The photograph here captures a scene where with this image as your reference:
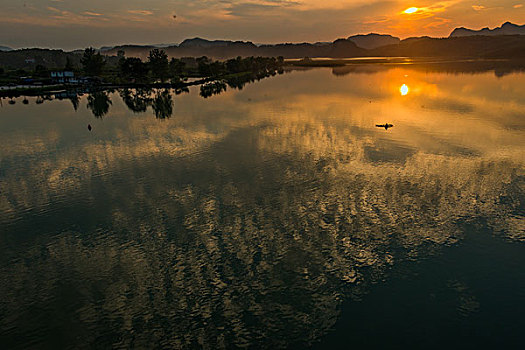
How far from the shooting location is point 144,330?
2658 centimetres

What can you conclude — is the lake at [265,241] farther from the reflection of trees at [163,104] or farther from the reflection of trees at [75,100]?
the reflection of trees at [75,100]

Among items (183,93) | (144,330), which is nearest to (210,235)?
(144,330)

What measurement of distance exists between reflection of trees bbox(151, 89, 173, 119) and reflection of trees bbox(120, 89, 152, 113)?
384 centimetres

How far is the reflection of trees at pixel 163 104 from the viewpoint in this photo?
387 feet

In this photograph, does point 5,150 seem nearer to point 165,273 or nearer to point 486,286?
point 165,273

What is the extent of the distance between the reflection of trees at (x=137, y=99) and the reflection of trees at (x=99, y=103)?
27.2ft

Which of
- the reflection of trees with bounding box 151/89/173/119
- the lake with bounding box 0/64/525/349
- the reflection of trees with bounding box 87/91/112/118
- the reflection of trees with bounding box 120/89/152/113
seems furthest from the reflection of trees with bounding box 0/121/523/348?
the reflection of trees with bounding box 120/89/152/113

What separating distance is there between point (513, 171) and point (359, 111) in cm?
6544

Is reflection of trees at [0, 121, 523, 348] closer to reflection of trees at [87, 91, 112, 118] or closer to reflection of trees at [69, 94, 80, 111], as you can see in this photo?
reflection of trees at [87, 91, 112, 118]

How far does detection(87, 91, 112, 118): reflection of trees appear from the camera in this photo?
403 ft

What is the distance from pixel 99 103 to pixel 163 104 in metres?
30.9

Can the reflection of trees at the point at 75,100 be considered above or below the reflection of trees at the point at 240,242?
above

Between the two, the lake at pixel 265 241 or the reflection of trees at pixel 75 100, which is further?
the reflection of trees at pixel 75 100

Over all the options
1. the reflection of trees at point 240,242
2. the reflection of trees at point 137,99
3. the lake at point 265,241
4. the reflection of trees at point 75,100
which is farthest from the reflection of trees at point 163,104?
the reflection of trees at point 240,242
